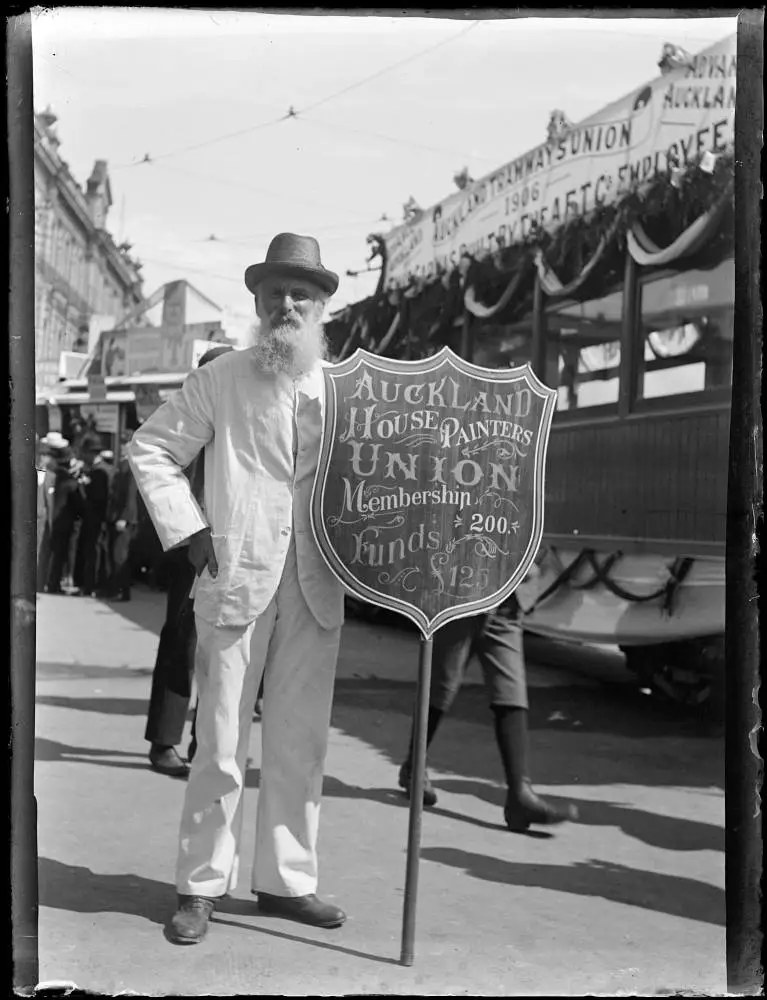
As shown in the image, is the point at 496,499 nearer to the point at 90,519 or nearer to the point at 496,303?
the point at 496,303

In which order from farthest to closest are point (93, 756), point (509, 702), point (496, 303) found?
point (496, 303), point (93, 756), point (509, 702)

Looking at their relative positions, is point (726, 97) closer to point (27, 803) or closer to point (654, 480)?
point (654, 480)

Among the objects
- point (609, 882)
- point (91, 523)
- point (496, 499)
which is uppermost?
point (496, 499)

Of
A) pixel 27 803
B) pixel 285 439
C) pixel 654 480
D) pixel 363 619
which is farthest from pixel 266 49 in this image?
pixel 363 619

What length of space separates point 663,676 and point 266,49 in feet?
14.9

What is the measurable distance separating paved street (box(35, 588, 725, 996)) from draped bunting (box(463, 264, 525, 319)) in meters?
2.41

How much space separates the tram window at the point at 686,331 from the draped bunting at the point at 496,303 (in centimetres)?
95

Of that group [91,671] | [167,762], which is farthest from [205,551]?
[91,671]

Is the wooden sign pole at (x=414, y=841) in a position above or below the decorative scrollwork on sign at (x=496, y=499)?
A: below

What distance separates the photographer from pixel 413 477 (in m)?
3.81

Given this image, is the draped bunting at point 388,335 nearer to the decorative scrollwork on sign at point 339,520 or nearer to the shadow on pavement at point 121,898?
the decorative scrollwork on sign at point 339,520

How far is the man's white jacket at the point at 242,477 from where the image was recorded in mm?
3896

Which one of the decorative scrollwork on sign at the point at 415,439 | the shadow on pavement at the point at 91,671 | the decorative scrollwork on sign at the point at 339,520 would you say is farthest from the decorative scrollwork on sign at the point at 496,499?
the shadow on pavement at the point at 91,671

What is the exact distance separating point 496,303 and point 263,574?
413 cm
